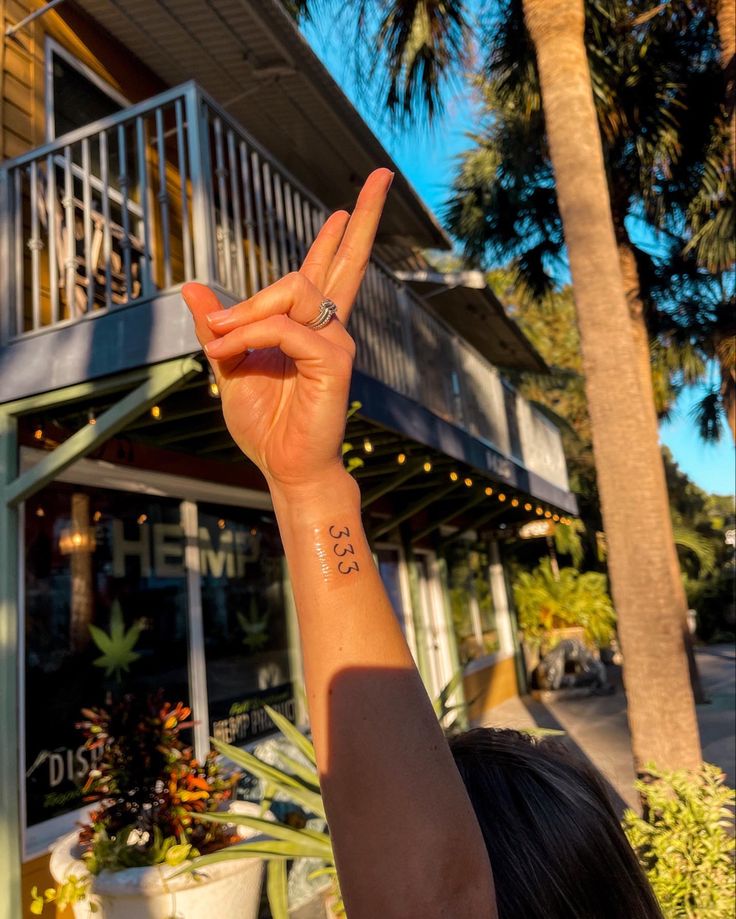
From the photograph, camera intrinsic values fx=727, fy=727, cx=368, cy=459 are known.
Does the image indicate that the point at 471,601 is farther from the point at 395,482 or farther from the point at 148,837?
the point at 148,837

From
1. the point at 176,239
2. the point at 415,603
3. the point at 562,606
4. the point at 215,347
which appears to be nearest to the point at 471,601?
the point at 562,606

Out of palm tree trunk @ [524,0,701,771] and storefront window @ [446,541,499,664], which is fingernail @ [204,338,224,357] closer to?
palm tree trunk @ [524,0,701,771]

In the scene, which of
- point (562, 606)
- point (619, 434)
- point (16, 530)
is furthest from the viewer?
point (562, 606)

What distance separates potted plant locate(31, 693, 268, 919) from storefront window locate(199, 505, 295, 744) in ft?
5.81

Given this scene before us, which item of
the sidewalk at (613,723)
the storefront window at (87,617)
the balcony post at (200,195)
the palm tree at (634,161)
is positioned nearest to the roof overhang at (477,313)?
the palm tree at (634,161)

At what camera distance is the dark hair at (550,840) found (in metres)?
0.90

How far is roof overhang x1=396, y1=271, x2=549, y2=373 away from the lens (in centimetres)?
991

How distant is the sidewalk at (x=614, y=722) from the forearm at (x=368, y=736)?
4978mm

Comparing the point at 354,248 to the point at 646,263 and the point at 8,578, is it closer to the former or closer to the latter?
the point at 8,578

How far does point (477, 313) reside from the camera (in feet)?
38.1

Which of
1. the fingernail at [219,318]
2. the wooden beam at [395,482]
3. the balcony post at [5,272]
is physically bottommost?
the fingernail at [219,318]

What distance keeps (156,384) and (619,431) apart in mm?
2539

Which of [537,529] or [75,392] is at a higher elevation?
[75,392]

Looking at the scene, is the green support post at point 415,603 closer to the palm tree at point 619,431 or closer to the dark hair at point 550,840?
the palm tree at point 619,431
